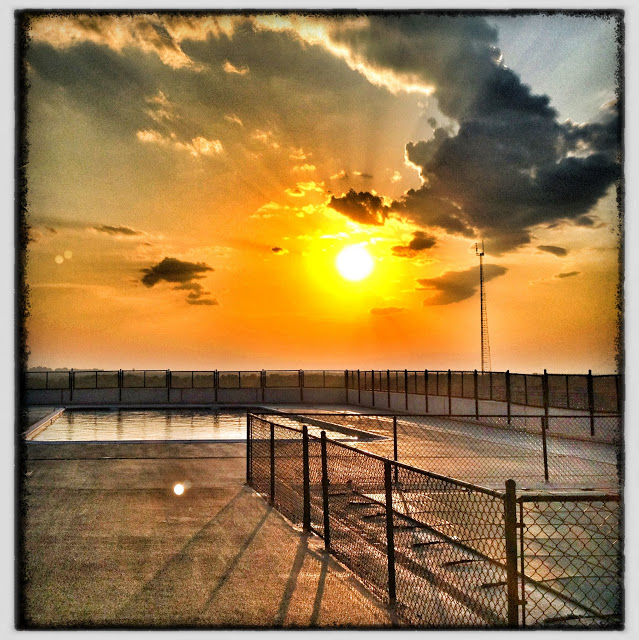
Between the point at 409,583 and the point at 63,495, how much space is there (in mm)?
Answer: 7120

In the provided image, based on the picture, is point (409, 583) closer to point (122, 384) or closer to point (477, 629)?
point (477, 629)

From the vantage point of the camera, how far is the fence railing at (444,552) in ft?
18.8

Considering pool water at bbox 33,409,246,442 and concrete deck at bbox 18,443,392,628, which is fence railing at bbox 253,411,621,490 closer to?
concrete deck at bbox 18,443,392,628

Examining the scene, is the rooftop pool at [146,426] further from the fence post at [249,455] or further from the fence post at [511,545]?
the fence post at [511,545]

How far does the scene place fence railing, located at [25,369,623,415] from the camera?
67.9 ft

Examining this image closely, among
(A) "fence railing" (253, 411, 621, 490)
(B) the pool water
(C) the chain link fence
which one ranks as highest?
(C) the chain link fence

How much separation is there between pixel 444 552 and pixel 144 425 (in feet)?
68.3

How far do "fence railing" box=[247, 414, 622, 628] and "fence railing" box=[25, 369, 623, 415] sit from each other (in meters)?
2.30

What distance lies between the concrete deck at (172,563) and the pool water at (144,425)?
29.7 ft

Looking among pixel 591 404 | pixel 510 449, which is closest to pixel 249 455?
pixel 510 449

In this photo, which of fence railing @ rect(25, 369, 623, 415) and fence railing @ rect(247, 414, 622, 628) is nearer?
fence railing @ rect(247, 414, 622, 628)

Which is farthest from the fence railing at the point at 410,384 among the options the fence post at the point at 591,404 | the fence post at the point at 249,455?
the fence post at the point at 249,455

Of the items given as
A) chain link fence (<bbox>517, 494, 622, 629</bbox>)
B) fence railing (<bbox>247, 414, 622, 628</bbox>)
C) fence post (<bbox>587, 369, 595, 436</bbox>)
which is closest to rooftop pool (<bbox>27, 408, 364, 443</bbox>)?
fence post (<bbox>587, 369, 595, 436</bbox>)

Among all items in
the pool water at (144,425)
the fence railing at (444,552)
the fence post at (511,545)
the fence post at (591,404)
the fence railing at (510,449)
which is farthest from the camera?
the pool water at (144,425)
